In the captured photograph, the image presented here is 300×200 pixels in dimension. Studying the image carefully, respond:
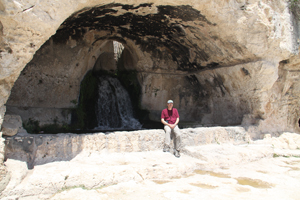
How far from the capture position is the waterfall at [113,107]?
26.3ft

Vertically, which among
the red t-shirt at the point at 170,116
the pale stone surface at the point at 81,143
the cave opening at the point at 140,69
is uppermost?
the cave opening at the point at 140,69

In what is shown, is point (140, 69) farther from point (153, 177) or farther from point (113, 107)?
point (153, 177)

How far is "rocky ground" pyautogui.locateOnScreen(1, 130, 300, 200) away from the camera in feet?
8.14

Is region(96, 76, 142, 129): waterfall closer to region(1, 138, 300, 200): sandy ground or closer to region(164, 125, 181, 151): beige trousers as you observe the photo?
region(164, 125, 181, 151): beige trousers

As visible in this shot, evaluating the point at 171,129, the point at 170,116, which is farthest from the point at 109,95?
the point at 171,129

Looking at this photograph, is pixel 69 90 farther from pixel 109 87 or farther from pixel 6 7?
pixel 6 7

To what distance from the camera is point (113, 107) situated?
834 centimetres

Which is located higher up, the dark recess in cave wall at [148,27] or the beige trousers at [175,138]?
the dark recess in cave wall at [148,27]

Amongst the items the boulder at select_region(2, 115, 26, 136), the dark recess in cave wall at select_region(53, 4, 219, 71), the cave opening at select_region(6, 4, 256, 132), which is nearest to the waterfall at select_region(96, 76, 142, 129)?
the cave opening at select_region(6, 4, 256, 132)

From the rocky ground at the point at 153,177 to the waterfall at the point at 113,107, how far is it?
4.29m

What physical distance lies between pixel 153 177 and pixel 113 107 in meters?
5.55

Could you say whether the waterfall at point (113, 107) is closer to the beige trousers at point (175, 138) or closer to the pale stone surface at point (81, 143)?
the pale stone surface at point (81, 143)

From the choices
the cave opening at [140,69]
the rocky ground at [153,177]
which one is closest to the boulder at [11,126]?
the rocky ground at [153,177]

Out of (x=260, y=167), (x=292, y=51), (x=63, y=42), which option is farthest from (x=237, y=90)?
(x=63, y=42)
